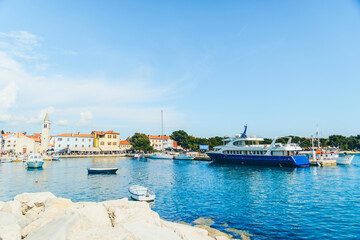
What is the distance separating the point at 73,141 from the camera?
101375 millimetres

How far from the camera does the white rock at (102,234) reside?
7426 mm

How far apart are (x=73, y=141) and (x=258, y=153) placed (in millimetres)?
82148

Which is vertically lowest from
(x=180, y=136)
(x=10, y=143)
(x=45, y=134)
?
(x=10, y=143)

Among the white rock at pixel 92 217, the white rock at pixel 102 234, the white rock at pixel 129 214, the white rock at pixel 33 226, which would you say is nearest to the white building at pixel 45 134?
the white rock at pixel 33 226

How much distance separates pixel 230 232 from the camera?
14.3 metres

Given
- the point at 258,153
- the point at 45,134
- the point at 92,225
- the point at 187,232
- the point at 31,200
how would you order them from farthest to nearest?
1. the point at 45,134
2. the point at 258,153
3. the point at 31,200
4. the point at 187,232
5. the point at 92,225

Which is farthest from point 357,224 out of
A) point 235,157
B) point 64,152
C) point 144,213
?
point 64,152

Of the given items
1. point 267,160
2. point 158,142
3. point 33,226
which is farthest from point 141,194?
point 158,142

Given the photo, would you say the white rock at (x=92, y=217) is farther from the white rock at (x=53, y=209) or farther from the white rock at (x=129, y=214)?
the white rock at (x=53, y=209)

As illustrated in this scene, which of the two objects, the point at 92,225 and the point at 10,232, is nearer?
the point at 10,232

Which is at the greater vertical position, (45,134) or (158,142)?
(45,134)

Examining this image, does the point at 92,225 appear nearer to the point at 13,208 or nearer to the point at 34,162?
the point at 13,208

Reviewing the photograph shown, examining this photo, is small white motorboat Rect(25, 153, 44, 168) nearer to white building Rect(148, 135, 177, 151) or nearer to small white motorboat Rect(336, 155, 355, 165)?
small white motorboat Rect(336, 155, 355, 165)

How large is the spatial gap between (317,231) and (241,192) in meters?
11.6
